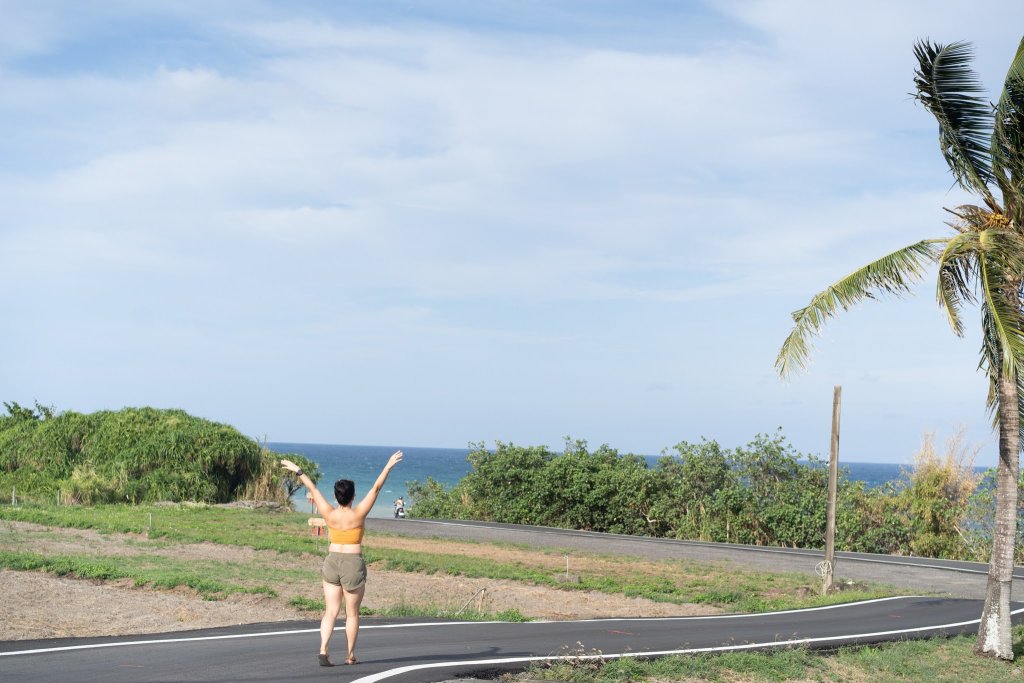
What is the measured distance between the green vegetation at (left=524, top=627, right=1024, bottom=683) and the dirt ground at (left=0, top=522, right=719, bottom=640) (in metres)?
4.97

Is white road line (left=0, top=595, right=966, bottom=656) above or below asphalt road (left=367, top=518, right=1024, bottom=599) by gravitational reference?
above

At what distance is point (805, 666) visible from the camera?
12680mm

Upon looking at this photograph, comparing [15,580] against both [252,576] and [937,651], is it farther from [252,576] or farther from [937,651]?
[937,651]

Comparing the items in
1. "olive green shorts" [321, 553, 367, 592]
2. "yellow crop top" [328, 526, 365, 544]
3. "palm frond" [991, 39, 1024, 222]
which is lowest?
"olive green shorts" [321, 553, 367, 592]

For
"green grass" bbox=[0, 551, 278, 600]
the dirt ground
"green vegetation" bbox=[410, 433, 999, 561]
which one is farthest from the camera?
"green vegetation" bbox=[410, 433, 999, 561]

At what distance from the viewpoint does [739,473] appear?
36.3m

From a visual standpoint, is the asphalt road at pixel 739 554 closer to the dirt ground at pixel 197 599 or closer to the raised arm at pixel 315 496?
the dirt ground at pixel 197 599

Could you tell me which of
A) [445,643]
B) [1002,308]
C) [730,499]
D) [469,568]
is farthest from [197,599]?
[730,499]

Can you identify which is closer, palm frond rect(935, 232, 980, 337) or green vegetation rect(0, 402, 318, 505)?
palm frond rect(935, 232, 980, 337)

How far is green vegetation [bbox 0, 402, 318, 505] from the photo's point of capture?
43625 mm

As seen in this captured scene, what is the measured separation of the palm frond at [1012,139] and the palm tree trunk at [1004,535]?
250 centimetres

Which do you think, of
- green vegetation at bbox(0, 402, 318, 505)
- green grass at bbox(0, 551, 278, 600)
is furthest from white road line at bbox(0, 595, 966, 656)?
green vegetation at bbox(0, 402, 318, 505)

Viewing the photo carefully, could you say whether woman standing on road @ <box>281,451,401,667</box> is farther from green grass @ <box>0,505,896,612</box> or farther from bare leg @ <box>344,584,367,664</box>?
green grass @ <box>0,505,896,612</box>

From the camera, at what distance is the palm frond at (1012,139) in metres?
13.2
